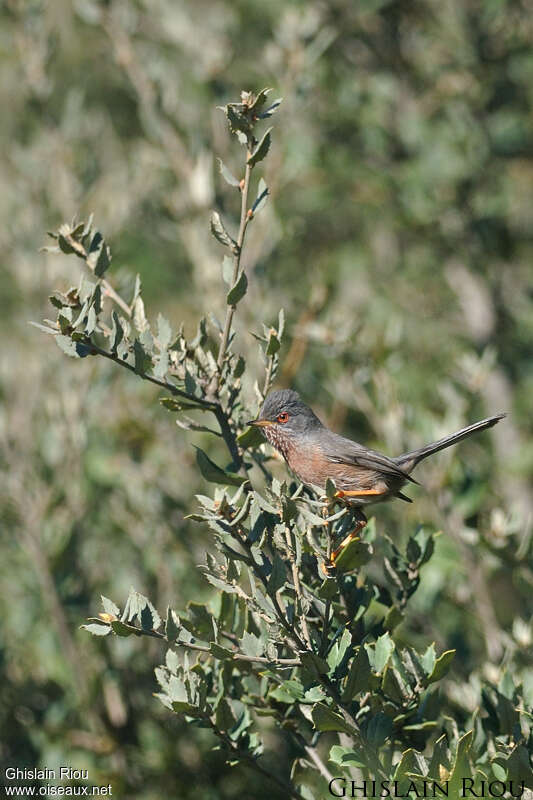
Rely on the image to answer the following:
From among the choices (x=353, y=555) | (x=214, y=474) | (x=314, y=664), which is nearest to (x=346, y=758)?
(x=314, y=664)

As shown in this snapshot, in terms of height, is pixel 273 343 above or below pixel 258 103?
below

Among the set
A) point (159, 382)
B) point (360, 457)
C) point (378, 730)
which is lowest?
point (378, 730)

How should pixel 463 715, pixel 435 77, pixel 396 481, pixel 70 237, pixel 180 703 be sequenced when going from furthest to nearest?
pixel 435 77 → pixel 396 481 → pixel 463 715 → pixel 70 237 → pixel 180 703

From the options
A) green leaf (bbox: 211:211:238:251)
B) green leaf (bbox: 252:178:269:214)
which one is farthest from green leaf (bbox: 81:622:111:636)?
green leaf (bbox: 252:178:269:214)

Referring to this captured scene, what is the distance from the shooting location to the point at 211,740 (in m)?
3.64

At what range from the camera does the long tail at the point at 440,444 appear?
105 inches

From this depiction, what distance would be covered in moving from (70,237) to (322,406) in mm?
2791

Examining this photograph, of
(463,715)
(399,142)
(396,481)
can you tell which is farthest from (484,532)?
(399,142)

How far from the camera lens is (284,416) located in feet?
9.36

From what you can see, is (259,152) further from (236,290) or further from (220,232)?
(236,290)

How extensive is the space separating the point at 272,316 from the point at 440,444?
1.70 metres

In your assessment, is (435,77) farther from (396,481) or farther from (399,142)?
(396,481)

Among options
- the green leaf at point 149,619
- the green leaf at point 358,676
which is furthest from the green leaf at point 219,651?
the green leaf at point 358,676

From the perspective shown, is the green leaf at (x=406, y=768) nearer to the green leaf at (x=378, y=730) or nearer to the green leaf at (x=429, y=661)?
the green leaf at (x=378, y=730)
